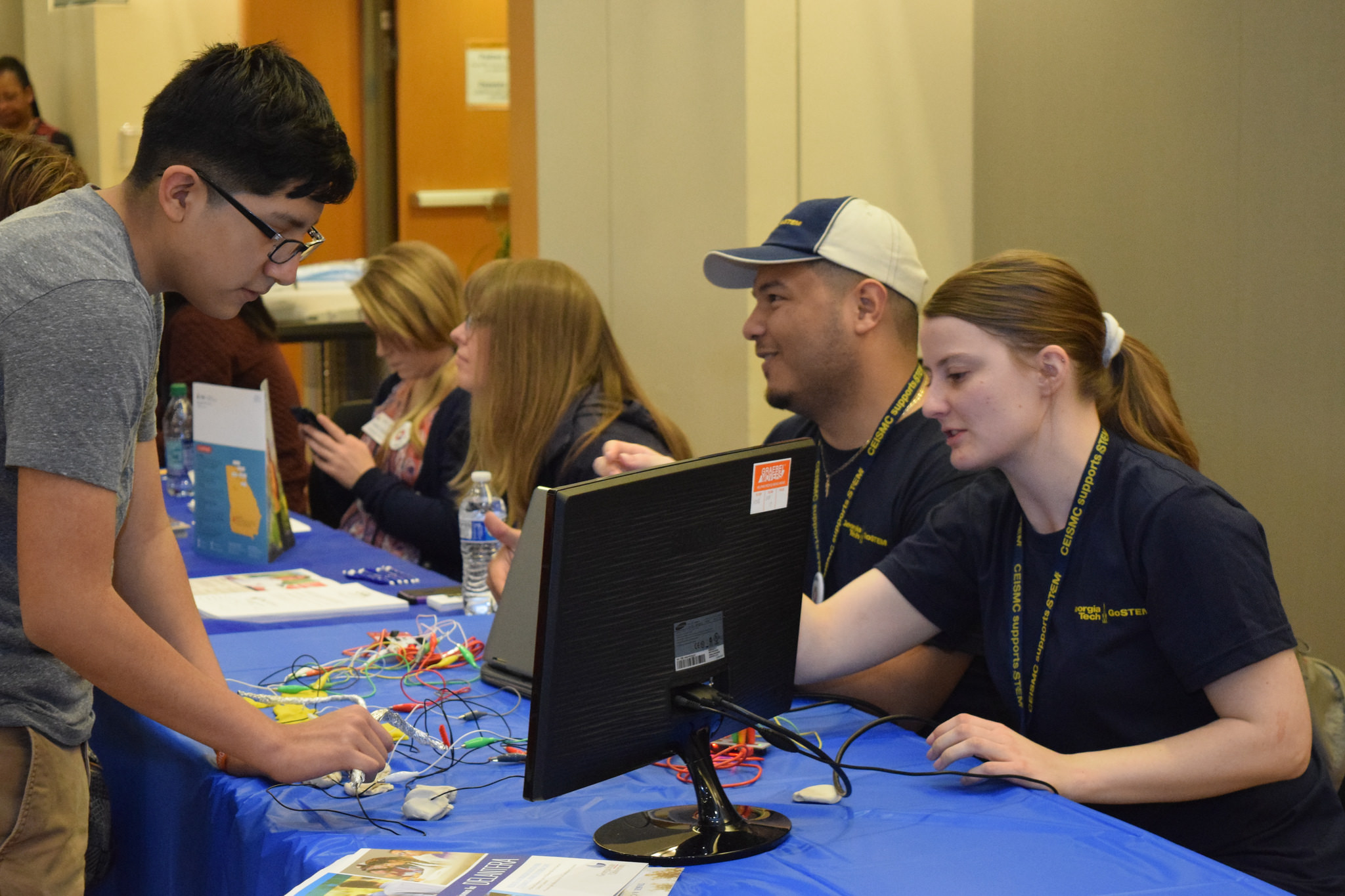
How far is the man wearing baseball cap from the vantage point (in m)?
2.19

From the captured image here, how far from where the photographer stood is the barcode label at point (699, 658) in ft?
4.28

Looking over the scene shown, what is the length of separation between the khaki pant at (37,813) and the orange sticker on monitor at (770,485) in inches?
30.7

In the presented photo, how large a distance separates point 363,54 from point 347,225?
995 mm

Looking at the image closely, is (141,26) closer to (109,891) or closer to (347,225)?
(347,225)

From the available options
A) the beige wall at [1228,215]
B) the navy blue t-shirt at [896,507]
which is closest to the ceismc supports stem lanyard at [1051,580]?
the navy blue t-shirt at [896,507]

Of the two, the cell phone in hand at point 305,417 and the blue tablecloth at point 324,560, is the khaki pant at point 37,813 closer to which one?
the blue tablecloth at point 324,560

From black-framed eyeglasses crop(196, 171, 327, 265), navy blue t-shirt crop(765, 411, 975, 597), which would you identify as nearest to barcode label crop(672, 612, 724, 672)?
black-framed eyeglasses crop(196, 171, 327, 265)

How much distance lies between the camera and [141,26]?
6855 mm

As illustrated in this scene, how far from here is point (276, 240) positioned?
136 centimetres

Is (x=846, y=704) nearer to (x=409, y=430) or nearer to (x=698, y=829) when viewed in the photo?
(x=698, y=829)

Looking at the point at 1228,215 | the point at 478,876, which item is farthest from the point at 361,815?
the point at 1228,215

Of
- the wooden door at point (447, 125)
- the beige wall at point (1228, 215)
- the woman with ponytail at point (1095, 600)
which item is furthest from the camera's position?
the wooden door at point (447, 125)

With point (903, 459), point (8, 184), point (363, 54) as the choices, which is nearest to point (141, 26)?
point (363, 54)

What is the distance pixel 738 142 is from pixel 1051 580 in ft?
7.82
